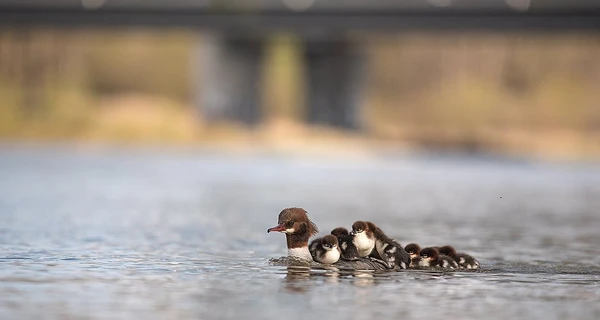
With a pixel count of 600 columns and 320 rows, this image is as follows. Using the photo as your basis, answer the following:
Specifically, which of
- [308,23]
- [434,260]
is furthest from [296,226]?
[308,23]

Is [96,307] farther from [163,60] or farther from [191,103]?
[163,60]

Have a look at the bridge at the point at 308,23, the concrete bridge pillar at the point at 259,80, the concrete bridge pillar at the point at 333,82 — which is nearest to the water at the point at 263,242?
the bridge at the point at 308,23

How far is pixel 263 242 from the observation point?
17984mm

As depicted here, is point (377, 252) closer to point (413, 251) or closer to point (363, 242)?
point (363, 242)

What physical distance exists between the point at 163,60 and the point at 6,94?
22586 mm

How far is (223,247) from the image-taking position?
55.8 feet

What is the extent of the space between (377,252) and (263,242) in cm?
363

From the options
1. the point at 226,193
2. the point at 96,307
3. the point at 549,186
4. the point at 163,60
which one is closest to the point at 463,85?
the point at 163,60

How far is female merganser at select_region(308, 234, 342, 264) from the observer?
47.0 feet

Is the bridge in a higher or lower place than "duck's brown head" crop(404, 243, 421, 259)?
higher

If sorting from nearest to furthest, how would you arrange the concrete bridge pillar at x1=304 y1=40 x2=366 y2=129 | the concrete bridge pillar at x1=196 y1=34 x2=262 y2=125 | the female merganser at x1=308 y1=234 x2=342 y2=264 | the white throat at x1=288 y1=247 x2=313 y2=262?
the female merganser at x1=308 y1=234 x2=342 y2=264 < the white throat at x1=288 y1=247 x2=313 y2=262 < the concrete bridge pillar at x1=196 y1=34 x2=262 y2=125 < the concrete bridge pillar at x1=304 y1=40 x2=366 y2=129

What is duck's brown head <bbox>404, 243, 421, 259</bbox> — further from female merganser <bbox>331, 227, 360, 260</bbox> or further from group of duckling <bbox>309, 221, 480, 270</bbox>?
female merganser <bbox>331, 227, 360, 260</bbox>

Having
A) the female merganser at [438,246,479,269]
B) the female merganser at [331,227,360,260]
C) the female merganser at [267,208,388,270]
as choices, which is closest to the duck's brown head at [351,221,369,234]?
the female merganser at [331,227,360,260]

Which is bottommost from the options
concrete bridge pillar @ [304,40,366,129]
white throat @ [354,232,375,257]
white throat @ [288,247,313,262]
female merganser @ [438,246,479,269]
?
female merganser @ [438,246,479,269]
